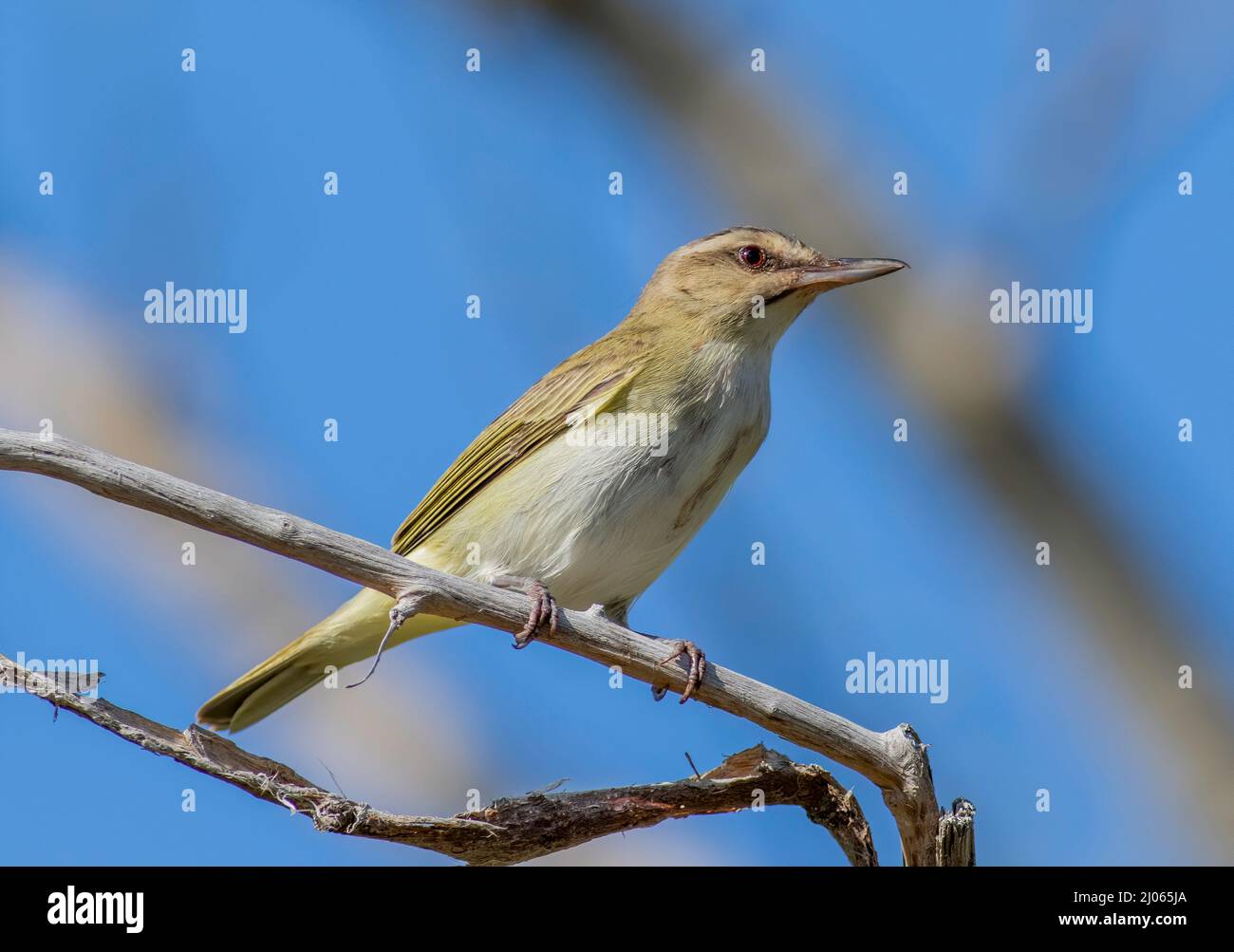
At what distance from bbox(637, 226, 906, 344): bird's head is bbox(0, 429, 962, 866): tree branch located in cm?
203

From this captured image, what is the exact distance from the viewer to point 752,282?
6496 mm

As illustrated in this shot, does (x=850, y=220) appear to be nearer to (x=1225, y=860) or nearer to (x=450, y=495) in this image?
(x=450, y=495)

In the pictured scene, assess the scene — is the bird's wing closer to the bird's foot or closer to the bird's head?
the bird's head

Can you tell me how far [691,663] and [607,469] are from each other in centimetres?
114

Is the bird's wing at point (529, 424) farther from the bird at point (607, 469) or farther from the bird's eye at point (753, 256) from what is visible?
the bird's eye at point (753, 256)

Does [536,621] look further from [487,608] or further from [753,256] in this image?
[753,256]

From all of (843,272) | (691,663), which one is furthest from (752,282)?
(691,663)

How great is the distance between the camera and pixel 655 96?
27.3 feet

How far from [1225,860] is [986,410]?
2.57 meters

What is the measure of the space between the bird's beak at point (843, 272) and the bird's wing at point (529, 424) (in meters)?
0.84

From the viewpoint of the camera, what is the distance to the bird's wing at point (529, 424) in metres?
A: 6.03

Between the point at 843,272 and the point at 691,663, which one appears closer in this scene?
the point at 691,663

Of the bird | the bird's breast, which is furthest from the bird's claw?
the bird's breast

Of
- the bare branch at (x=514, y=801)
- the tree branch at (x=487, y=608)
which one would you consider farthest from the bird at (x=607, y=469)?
the bare branch at (x=514, y=801)
